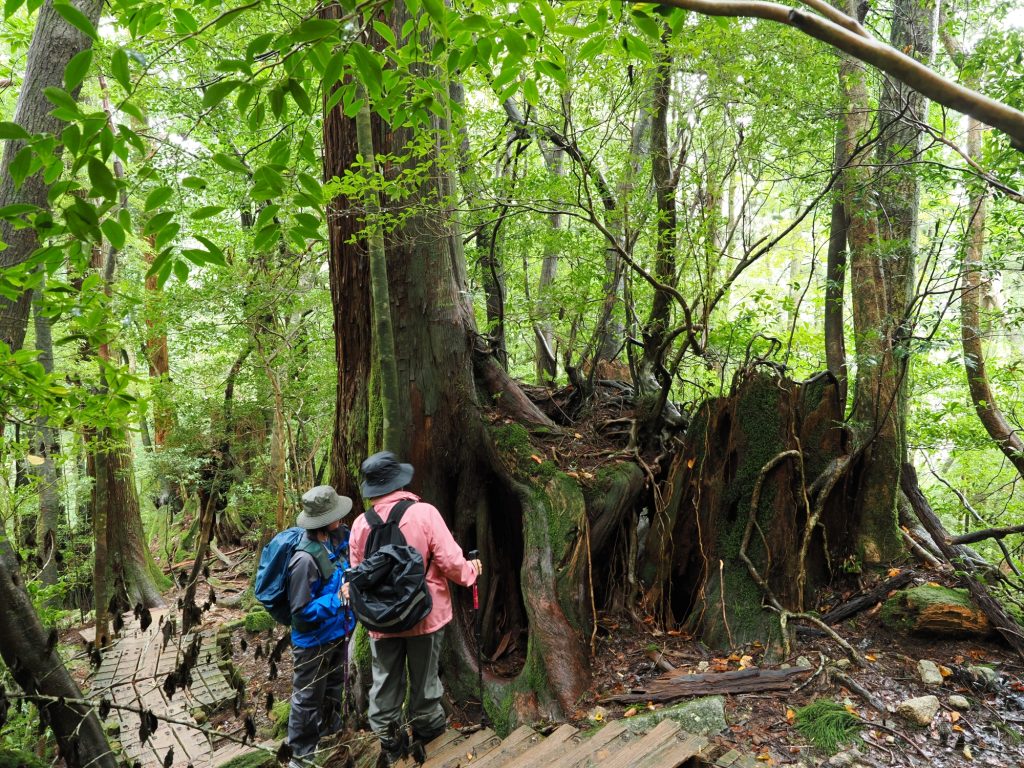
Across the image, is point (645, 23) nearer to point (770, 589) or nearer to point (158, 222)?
point (158, 222)

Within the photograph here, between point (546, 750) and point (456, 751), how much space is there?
0.74 metres

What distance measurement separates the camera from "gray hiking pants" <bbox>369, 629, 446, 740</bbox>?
4.46 m

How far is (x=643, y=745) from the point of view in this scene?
11.7ft

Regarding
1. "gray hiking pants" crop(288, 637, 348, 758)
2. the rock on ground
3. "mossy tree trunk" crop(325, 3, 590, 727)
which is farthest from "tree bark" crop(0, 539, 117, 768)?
the rock on ground

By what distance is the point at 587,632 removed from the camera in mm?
5180

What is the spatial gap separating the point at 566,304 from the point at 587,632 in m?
3.29

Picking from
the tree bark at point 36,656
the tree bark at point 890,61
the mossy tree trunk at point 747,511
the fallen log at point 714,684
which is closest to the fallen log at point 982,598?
the mossy tree trunk at point 747,511

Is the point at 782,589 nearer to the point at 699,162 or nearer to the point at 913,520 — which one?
the point at 913,520

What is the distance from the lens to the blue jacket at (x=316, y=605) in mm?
4637

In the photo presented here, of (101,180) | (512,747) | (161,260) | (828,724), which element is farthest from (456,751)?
(101,180)

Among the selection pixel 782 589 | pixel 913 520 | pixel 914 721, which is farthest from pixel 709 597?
pixel 913 520

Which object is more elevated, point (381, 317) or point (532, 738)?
point (381, 317)

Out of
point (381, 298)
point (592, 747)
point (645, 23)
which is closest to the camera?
point (645, 23)

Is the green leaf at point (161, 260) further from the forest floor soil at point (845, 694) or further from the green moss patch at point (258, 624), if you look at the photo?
the green moss patch at point (258, 624)
